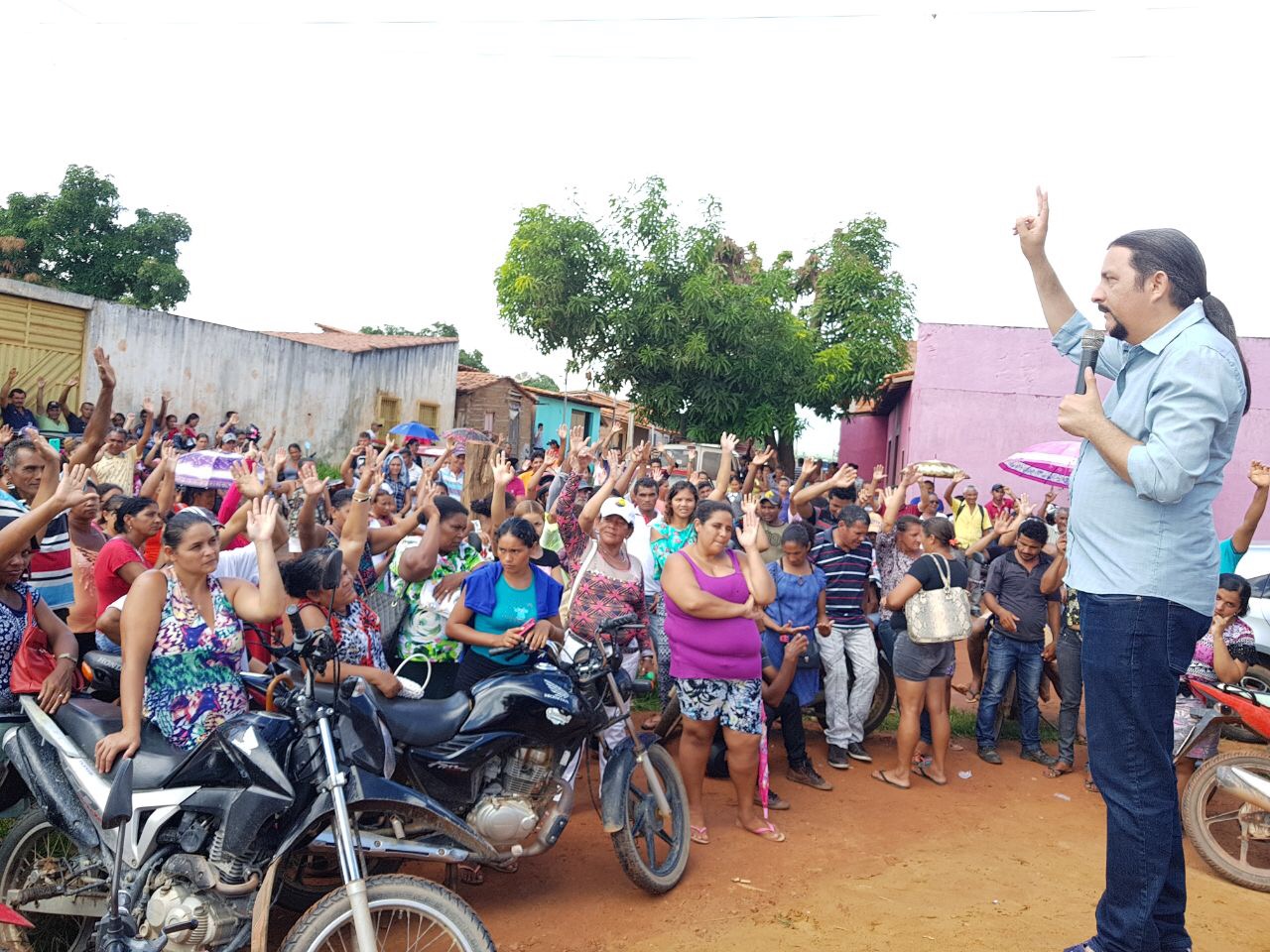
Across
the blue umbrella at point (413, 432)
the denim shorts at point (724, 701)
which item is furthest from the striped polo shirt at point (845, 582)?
the blue umbrella at point (413, 432)

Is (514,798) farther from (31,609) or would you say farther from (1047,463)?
(1047,463)

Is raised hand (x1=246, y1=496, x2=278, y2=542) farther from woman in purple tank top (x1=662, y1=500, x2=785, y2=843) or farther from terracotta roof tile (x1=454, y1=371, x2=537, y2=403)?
terracotta roof tile (x1=454, y1=371, x2=537, y2=403)

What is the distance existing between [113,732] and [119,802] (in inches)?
16.0

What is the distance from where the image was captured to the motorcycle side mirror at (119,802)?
3246mm

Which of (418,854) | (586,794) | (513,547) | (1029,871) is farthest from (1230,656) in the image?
(418,854)

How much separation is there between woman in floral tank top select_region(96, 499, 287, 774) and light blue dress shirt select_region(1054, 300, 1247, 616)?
9.28ft

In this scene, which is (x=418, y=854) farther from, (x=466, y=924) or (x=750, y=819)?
(x=750, y=819)

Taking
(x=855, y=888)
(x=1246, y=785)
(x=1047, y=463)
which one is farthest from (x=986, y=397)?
(x=855, y=888)

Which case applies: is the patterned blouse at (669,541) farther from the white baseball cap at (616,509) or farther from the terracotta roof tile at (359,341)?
the terracotta roof tile at (359,341)

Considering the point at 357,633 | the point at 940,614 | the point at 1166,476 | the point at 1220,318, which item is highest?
the point at 1220,318

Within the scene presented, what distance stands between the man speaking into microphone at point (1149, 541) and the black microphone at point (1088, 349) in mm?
73

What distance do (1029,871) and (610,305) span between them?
62.8 feet

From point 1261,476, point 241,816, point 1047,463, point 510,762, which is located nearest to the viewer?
point 241,816

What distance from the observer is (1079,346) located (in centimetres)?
293
